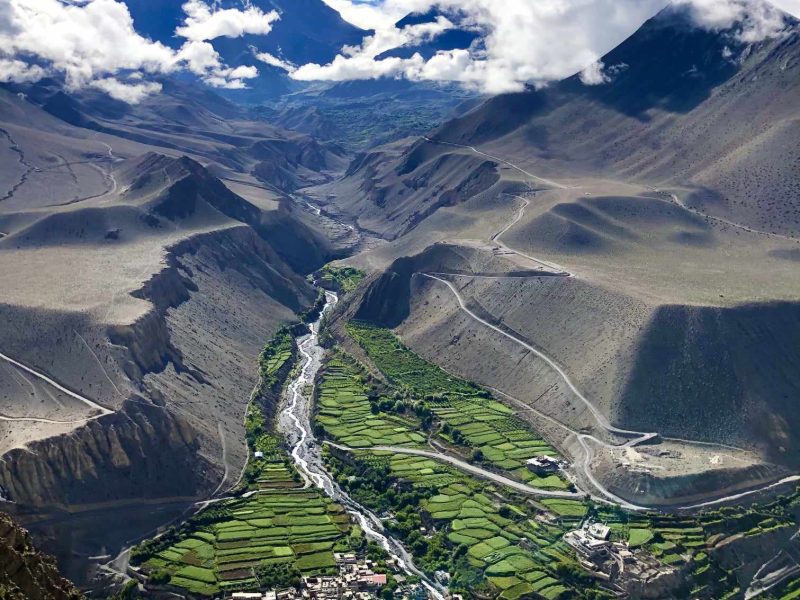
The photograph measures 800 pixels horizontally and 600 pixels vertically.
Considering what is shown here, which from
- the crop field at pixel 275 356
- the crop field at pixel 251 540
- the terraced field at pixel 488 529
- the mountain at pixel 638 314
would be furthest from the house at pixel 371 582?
the crop field at pixel 275 356

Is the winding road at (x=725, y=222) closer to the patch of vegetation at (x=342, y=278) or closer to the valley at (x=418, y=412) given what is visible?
the valley at (x=418, y=412)

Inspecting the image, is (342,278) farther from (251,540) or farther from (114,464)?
(251,540)

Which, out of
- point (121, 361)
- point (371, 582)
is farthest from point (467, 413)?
point (121, 361)

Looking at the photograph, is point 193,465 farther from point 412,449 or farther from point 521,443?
point 521,443

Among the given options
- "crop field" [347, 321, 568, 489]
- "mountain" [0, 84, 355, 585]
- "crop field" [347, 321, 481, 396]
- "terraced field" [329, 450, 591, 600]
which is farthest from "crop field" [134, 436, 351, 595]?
"crop field" [347, 321, 481, 396]

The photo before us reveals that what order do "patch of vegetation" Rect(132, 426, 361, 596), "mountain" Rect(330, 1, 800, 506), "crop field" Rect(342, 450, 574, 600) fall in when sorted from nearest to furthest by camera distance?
1. "patch of vegetation" Rect(132, 426, 361, 596)
2. "crop field" Rect(342, 450, 574, 600)
3. "mountain" Rect(330, 1, 800, 506)

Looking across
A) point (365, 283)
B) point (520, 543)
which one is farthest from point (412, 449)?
point (365, 283)

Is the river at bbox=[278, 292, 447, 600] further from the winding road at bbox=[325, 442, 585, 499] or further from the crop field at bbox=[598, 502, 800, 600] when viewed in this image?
the crop field at bbox=[598, 502, 800, 600]
